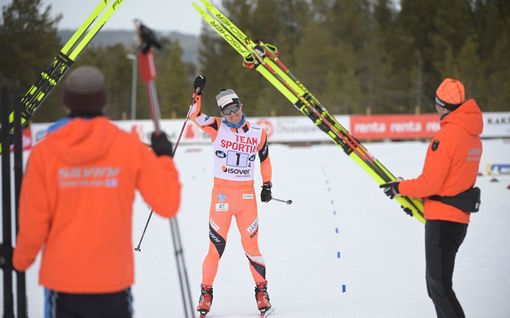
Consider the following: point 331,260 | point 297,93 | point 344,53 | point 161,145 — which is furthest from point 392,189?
point 344,53

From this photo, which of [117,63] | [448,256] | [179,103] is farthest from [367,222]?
[117,63]

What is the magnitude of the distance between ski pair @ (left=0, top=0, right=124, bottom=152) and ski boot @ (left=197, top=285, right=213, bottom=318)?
8.86 feet

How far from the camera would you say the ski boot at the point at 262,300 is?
625cm

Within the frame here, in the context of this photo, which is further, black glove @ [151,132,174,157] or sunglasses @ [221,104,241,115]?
sunglasses @ [221,104,241,115]

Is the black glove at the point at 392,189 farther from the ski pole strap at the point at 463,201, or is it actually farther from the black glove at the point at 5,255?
the black glove at the point at 5,255

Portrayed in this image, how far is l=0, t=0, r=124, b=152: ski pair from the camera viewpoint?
23.3 feet

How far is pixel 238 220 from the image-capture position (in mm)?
6410

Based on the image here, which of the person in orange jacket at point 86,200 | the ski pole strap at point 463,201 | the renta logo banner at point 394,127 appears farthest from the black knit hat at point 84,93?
the renta logo banner at point 394,127

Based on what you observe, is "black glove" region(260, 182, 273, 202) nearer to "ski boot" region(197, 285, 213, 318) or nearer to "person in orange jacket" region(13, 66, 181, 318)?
"ski boot" region(197, 285, 213, 318)

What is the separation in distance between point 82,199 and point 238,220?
3375 mm

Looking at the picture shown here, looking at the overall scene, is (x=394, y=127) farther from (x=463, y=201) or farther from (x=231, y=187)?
(x=463, y=201)

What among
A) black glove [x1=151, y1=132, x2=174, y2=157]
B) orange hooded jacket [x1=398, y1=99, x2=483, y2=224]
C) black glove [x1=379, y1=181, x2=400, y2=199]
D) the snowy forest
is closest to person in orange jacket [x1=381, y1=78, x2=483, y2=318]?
orange hooded jacket [x1=398, y1=99, x2=483, y2=224]

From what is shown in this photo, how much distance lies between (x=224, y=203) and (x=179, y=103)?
169 ft

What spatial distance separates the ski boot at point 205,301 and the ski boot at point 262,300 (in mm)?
464
